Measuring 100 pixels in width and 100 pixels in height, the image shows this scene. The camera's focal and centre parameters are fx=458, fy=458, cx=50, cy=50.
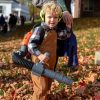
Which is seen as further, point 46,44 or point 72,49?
point 72,49

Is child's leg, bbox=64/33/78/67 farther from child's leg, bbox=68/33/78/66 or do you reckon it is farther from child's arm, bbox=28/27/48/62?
child's arm, bbox=28/27/48/62

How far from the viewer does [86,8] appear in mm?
48906

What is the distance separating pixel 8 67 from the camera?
32.7 feet

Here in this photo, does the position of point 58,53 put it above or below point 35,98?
above

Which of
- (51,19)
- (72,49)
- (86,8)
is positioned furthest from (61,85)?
(86,8)

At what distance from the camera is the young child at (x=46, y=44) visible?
5262 mm

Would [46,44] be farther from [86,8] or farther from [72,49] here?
[86,8]

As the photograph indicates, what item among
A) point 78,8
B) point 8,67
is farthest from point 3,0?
point 8,67

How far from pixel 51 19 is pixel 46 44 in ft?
1.05

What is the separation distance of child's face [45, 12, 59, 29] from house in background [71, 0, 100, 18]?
41.2m

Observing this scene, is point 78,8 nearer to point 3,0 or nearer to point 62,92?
point 62,92

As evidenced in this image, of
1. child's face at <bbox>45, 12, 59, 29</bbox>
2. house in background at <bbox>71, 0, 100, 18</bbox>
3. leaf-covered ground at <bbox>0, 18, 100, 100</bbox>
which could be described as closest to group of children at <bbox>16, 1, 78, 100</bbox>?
child's face at <bbox>45, 12, 59, 29</bbox>

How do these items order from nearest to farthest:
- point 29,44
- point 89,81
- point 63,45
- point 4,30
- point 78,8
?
point 29,44, point 63,45, point 89,81, point 4,30, point 78,8

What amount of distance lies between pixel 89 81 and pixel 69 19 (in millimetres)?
2249
